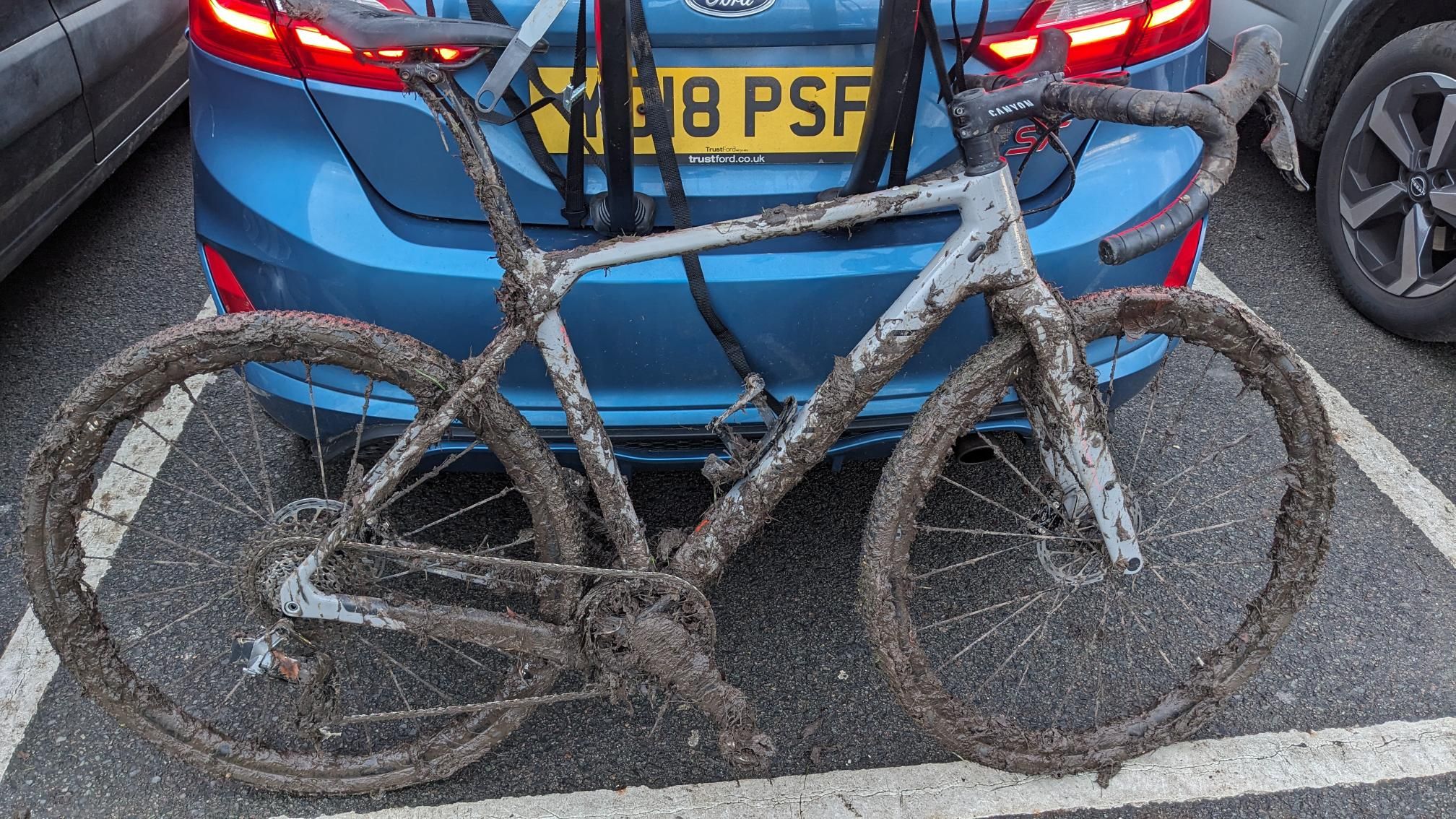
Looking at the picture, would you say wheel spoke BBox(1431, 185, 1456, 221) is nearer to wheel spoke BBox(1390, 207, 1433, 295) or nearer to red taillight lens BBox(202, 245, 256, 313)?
wheel spoke BBox(1390, 207, 1433, 295)

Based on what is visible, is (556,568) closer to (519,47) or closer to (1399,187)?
(519,47)

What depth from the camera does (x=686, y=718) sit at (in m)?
2.17

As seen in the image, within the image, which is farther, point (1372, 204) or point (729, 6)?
point (1372, 204)

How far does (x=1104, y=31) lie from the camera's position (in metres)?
1.82

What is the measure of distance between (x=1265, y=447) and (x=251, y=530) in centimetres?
291

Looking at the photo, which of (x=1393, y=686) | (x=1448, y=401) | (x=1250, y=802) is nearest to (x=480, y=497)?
(x=1250, y=802)

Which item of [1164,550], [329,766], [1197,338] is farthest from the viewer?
[1164,550]

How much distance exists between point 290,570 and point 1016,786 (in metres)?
1.54

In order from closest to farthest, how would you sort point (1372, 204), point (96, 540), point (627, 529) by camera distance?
point (627, 529)
point (96, 540)
point (1372, 204)

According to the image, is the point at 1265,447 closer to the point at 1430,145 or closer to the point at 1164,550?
the point at 1164,550

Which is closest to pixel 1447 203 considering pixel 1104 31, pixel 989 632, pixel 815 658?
pixel 1104 31

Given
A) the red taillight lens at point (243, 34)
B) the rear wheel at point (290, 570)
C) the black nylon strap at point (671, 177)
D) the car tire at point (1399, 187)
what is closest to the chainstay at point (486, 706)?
the rear wheel at point (290, 570)

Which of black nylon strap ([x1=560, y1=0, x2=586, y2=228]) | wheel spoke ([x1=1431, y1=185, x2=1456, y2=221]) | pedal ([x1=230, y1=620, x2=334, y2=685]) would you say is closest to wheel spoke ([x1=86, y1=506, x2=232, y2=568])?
pedal ([x1=230, y1=620, x2=334, y2=685])

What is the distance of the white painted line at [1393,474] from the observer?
2.63 m
